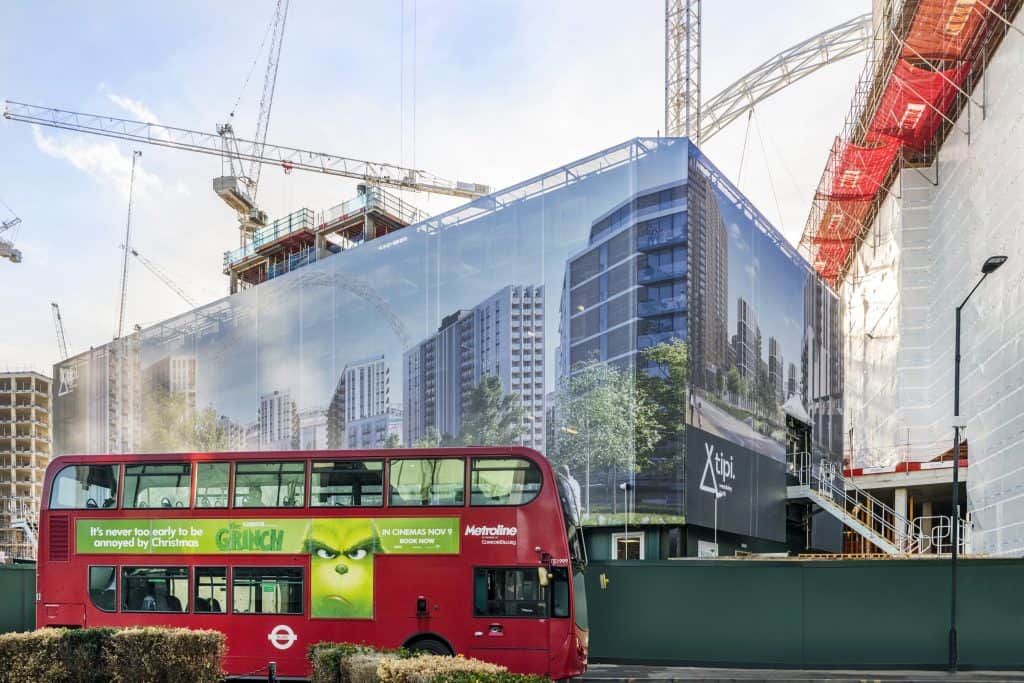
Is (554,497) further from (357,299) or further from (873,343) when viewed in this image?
(873,343)

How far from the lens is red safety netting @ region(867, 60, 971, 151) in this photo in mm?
44531

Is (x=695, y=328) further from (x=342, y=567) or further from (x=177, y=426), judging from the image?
(x=177, y=426)

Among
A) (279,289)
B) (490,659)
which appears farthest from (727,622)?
(279,289)

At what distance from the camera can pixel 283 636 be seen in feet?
60.9

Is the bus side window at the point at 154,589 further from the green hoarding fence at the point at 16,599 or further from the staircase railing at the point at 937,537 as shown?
the staircase railing at the point at 937,537

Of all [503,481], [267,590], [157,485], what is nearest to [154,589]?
[157,485]

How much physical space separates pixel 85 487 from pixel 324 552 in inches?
186

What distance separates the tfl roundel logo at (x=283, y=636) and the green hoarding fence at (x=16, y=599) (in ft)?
32.1

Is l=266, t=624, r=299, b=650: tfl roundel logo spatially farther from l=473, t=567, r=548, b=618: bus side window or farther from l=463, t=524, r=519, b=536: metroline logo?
l=463, t=524, r=519, b=536: metroline logo

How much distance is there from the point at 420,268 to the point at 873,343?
2954 centimetres

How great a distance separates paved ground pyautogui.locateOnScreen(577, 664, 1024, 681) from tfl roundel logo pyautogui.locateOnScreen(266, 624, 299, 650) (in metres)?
5.50

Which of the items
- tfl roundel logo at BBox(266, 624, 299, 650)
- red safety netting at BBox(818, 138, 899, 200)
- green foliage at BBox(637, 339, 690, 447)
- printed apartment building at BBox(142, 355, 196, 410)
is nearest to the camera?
tfl roundel logo at BBox(266, 624, 299, 650)

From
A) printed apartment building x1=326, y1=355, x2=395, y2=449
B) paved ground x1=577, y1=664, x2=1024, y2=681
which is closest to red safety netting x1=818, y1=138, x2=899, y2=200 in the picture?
printed apartment building x1=326, y1=355, x2=395, y2=449

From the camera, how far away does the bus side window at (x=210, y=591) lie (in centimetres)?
1877
